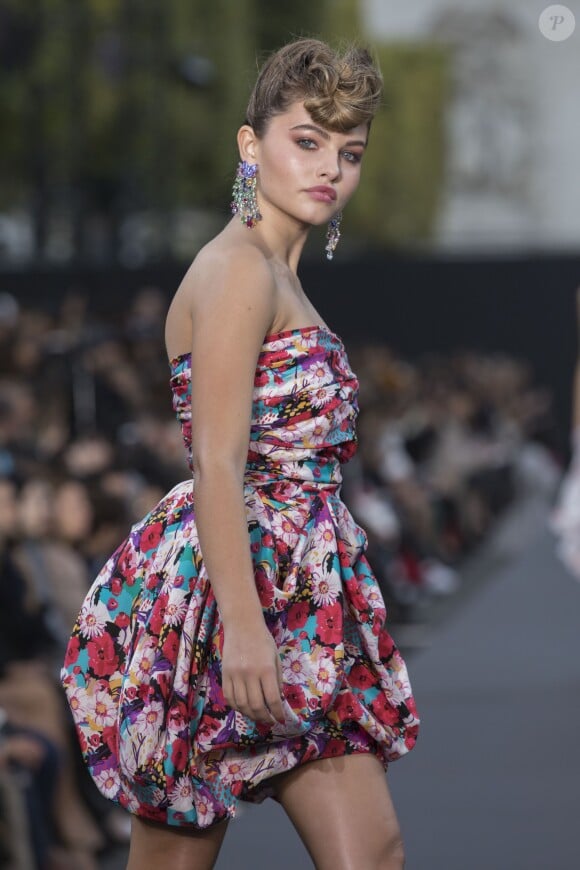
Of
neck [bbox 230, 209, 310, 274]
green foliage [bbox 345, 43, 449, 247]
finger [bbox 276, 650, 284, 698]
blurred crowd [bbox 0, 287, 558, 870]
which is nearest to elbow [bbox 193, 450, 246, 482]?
finger [bbox 276, 650, 284, 698]

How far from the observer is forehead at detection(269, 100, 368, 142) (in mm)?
2682

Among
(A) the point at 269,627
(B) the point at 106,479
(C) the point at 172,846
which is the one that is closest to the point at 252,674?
(A) the point at 269,627

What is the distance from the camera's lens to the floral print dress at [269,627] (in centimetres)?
263

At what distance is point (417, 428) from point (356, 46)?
1138 centimetres

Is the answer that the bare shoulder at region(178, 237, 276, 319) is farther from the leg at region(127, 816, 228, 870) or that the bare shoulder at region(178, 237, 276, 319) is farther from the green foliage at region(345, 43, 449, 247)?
the green foliage at region(345, 43, 449, 247)

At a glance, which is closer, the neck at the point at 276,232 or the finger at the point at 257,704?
the finger at the point at 257,704

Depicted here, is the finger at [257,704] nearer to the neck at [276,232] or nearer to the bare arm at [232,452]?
the bare arm at [232,452]

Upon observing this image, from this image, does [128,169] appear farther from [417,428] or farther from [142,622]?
[142,622]

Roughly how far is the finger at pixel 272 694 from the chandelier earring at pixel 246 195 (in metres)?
0.69

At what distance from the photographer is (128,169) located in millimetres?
26234

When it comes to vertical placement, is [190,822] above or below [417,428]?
above

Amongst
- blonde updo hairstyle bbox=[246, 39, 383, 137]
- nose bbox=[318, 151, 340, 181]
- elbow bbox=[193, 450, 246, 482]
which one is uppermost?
blonde updo hairstyle bbox=[246, 39, 383, 137]

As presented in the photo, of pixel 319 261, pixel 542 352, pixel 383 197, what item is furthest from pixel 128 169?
pixel 383 197

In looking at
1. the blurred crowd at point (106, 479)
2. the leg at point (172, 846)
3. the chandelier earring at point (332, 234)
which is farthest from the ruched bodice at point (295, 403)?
the blurred crowd at point (106, 479)
